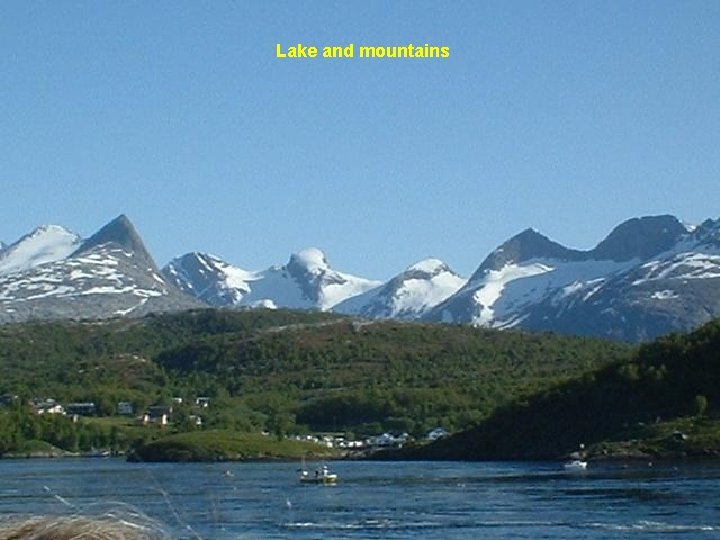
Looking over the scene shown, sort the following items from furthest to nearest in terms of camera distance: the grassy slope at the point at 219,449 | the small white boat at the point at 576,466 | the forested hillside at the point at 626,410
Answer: the grassy slope at the point at 219,449, the forested hillside at the point at 626,410, the small white boat at the point at 576,466

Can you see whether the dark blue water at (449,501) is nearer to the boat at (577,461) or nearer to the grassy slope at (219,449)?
the boat at (577,461)

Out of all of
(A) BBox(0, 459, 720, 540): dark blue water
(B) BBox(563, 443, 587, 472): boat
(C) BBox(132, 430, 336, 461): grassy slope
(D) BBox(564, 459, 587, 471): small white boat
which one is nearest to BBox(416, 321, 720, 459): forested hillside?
(B) BBox(563, 443, 587, 472): boat

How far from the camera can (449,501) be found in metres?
82.5

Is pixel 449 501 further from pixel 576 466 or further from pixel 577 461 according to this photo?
pixel 577 461

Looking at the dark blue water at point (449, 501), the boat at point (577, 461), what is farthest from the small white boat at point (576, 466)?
the dark blue water at point (449, 501)

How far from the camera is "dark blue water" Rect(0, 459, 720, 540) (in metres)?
59.3

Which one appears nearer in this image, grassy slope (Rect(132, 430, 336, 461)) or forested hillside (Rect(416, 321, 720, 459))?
forested hillside (Rect(416, 321, 720, 459))

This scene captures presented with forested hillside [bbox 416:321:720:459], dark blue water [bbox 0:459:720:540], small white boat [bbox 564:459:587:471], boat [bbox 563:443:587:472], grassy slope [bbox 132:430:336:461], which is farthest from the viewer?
grassy slope [bbox 132:430:336:461]

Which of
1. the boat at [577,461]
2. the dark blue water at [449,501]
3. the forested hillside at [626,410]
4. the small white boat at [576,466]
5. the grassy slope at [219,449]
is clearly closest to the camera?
the dark blue water at [449,501]

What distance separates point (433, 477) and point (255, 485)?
1586 centimetres

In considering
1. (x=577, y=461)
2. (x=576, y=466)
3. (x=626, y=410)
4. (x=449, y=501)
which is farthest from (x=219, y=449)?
(x=449, y=501)

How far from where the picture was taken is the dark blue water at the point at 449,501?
2336 inches

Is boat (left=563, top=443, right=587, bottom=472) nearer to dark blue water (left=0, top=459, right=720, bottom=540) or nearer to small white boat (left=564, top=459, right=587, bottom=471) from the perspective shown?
small white boat (left=564, top=459, right=587, bottom=471)

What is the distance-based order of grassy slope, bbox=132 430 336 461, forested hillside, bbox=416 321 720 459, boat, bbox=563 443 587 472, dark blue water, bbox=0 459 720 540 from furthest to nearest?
grassy slope, bbox=132 430 336 461 → forested hillside, bbox=416 321 720 459 → boat, bbox=563 443 587 472 → dark blue water, bbox=0 459 720 540
